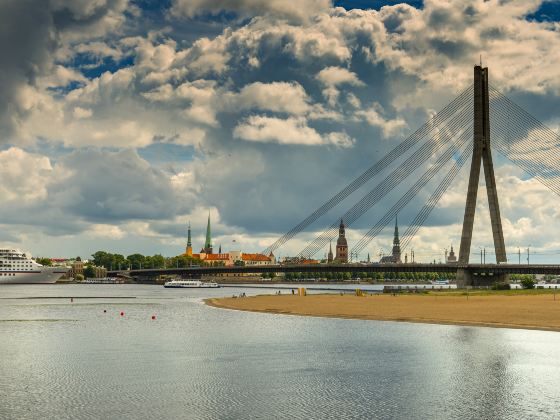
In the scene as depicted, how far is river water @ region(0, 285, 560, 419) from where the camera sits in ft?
78.7

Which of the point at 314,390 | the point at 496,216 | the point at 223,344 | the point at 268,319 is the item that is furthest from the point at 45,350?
the point at 496,216

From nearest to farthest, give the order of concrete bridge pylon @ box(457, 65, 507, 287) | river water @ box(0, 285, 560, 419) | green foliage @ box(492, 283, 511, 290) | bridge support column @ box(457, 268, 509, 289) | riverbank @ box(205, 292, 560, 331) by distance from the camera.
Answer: river water @ box(0, 285, 560, 419), riverbank @ box(205, 292, 560, 331), concrete bridge pylon @ box(457, 65, 507, 287), green foliage @ box(492, 283, 511, 290), bridge support column @ box(457, 268, 509, 289)

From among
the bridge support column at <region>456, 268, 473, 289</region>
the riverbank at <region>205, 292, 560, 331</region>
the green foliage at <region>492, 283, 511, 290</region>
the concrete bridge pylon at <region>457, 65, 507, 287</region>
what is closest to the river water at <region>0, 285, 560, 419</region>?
the riverbank at <region>205, 292, 560, 331</region>

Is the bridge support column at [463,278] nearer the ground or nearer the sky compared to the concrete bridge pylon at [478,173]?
nearer the ground

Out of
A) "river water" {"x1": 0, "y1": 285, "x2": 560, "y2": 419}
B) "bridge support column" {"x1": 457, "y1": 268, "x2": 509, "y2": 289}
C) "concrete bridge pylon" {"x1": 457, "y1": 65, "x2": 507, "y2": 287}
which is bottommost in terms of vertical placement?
"river water" {"x1": 0, "y1": 285, "x2": 560, "y2": 419}

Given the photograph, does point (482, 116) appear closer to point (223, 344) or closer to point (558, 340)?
point (558, 340)

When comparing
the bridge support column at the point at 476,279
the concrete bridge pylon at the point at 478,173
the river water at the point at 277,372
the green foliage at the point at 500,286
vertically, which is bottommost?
the river water at the point at 277,372

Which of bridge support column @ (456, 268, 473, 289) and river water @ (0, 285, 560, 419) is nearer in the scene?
river water @ (0, 285, 560, 419)

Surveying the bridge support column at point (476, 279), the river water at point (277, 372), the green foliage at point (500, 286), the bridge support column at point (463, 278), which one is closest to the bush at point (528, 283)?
the green foliage at point (500, 286)

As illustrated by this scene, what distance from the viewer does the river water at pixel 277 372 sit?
24.0 metres

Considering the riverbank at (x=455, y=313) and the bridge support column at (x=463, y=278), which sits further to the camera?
the bridge support column at (x=463, y=278)

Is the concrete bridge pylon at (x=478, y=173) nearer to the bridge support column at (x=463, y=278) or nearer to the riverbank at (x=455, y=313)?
the bridge support column at (x=463, y=278)

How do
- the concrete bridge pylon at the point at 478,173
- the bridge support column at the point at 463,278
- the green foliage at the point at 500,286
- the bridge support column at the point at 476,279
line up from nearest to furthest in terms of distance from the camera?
the concrete bridge pylon at the point at 478,173 → the green foliage at the point at 500,286 → the bridge support column at the point at 463,278 → the bridge support column at the point at 476,279

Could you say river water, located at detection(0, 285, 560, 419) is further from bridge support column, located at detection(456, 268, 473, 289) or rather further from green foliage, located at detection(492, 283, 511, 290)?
bridge support column, located at detection(456, 268, 473, 289)
